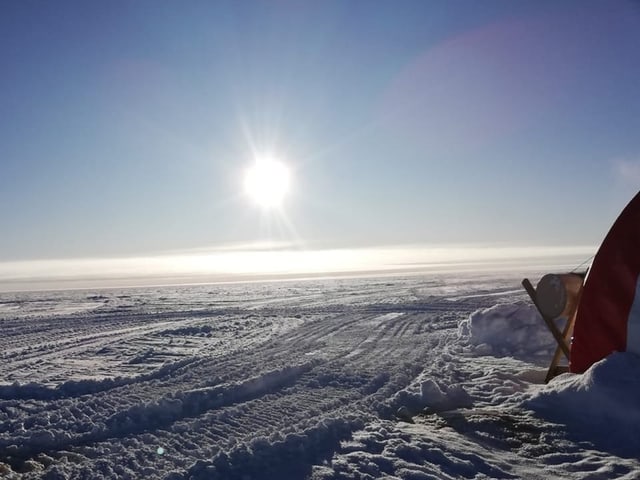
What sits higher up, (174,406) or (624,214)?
(624,214)

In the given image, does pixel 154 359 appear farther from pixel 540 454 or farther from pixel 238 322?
pixel 540 454

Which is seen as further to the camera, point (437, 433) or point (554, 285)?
point (554, 285)

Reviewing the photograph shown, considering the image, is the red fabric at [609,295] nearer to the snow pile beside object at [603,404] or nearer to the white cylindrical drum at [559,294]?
the white cylindrical drum at [559,294]

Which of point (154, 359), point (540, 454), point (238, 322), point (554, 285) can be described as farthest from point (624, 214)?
point (238, 322)

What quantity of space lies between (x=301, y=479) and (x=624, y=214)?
20.5ft

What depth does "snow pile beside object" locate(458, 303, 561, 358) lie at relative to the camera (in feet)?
34.2

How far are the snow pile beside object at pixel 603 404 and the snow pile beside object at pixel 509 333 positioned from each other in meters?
4.18

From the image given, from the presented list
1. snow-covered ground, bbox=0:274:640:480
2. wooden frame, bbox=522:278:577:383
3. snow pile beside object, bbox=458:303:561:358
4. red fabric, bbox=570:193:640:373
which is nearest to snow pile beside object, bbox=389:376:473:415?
snow-covered ground, bbox=0:274:640:480

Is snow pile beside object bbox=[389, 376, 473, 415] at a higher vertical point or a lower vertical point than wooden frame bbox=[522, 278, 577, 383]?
lower

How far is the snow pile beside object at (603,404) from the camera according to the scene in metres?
4.94

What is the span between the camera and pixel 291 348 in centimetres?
1130

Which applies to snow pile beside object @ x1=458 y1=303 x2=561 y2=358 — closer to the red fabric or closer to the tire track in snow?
the tire track in snow

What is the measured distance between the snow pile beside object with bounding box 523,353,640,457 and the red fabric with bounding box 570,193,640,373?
585 millimetres

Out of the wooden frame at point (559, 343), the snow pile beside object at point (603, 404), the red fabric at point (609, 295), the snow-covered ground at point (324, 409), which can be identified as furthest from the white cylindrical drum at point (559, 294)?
the snow pile beside object at point (603, 404)
